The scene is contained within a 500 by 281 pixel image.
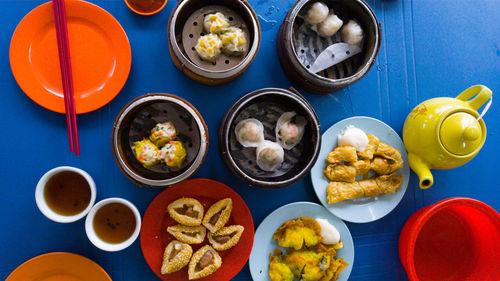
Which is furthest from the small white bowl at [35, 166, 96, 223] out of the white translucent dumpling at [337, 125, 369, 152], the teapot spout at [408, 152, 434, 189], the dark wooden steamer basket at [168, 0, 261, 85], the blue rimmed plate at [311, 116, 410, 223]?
the teapot spout at [408, 152, 434, 189]

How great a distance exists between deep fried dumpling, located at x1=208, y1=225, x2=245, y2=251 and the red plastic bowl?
0.84 meters

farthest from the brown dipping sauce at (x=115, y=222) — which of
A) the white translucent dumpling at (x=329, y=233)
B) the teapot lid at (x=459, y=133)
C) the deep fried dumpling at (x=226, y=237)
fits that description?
the teapot lid at (x=459, y=133)

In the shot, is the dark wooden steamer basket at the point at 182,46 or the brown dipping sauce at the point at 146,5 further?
the brown dipping sauce at the point at 146,5

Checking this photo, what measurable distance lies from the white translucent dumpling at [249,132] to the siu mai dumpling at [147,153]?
369 mm

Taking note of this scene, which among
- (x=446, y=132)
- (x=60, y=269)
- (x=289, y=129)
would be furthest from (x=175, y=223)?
(x=446, y=132)

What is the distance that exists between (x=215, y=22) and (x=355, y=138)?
834mm

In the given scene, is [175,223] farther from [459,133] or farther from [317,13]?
[459,133]

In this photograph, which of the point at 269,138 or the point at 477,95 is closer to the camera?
the point at 477,95

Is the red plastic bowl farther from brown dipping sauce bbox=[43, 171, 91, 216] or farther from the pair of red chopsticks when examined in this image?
the pair of red chopsticks

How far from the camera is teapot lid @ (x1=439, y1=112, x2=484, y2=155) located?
59.1 inches

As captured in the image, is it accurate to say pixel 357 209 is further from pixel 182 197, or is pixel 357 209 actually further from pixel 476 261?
pixel 182 197

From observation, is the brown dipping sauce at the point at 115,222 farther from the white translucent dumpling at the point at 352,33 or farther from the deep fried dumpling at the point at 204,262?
the white translucent dumpling at the point at 352,33

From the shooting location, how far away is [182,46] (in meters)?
1.59

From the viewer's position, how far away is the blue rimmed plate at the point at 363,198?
1.71 metres
